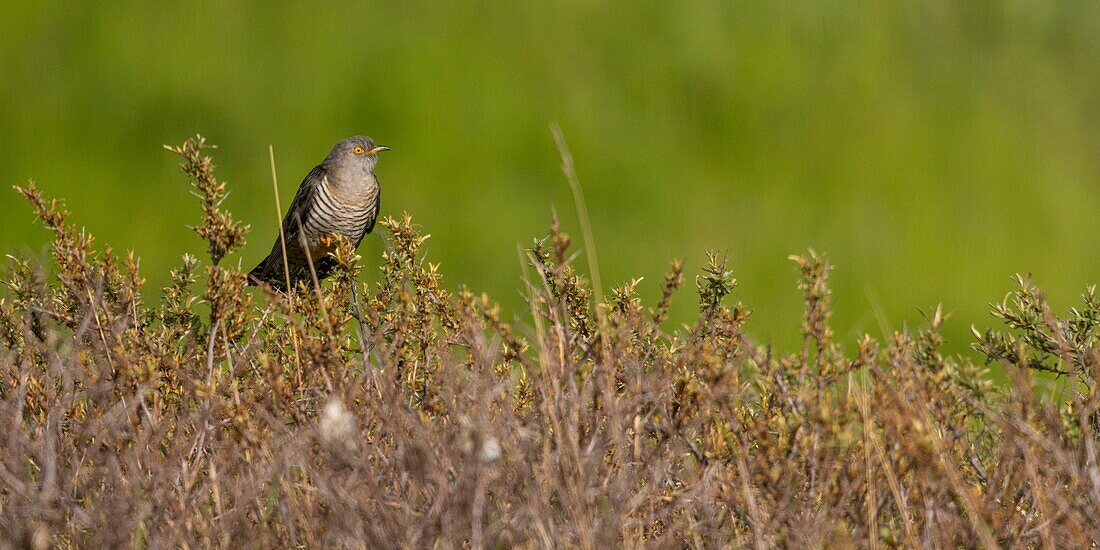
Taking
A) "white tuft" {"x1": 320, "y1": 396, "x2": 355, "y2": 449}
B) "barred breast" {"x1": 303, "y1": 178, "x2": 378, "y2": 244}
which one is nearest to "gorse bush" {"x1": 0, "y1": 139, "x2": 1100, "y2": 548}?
"white tuft" {"x1": 320, "y1": 396, "x2": 355, "y2": 449}

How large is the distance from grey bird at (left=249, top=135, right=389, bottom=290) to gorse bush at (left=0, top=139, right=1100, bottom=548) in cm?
199

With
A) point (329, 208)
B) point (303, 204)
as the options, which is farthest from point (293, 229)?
point (329, 208)

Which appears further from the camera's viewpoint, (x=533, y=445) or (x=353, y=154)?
(x=353, y=154)

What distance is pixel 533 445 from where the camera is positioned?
2.17m

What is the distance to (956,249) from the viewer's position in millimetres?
6719

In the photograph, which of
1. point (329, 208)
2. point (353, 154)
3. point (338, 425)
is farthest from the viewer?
point (353, 154)

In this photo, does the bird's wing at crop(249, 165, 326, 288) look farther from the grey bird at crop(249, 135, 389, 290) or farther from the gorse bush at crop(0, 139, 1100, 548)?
the gorse bush at crop(0, 139, 1100, 548)

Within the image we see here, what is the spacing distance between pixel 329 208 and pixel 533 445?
2.90m

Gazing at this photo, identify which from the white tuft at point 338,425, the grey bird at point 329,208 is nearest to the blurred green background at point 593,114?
the grey bird at point 329,208

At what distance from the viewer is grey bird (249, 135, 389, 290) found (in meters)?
4.86

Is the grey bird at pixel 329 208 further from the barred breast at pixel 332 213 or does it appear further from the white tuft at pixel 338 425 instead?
the white tuft at pixel 338 425

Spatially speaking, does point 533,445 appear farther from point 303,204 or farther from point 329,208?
point 303,204

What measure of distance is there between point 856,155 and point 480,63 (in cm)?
244

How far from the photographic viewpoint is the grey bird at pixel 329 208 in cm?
486
